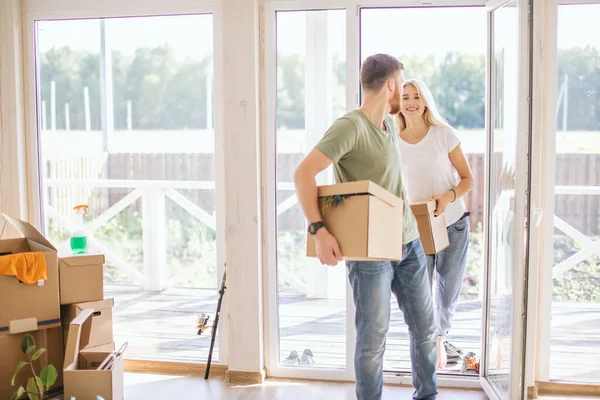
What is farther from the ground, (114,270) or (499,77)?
(499,77)

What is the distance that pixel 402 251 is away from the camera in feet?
9.05

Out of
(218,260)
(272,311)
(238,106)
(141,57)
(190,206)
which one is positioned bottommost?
(272,311)

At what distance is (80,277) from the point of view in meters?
Answer: 3.27

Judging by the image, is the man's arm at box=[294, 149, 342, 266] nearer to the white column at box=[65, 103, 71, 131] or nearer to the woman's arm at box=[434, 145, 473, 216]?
the woman's arm at box=[434, 145, 473, 216]

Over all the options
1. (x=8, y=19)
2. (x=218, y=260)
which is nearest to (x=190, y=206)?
(x=218, y=260)

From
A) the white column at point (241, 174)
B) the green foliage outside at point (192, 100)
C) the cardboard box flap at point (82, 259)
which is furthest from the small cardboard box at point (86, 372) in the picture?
the green foliage outside at point (192, 100)

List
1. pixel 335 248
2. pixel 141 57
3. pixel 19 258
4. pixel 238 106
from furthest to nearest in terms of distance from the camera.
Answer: pixel 141 57, pixel 238 106, pixel 19 258, pixel 335 248

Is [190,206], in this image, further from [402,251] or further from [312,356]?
[402,251]

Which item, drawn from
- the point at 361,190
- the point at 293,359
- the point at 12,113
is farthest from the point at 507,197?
the point at 12,113

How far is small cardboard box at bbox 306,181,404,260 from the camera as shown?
245 cm

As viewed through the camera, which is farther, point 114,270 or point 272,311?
point 114,270

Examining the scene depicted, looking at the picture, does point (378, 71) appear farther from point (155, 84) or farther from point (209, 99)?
point (155, 84)

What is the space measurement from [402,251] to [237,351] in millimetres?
1243

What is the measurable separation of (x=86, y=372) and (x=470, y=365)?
1.96 meters
